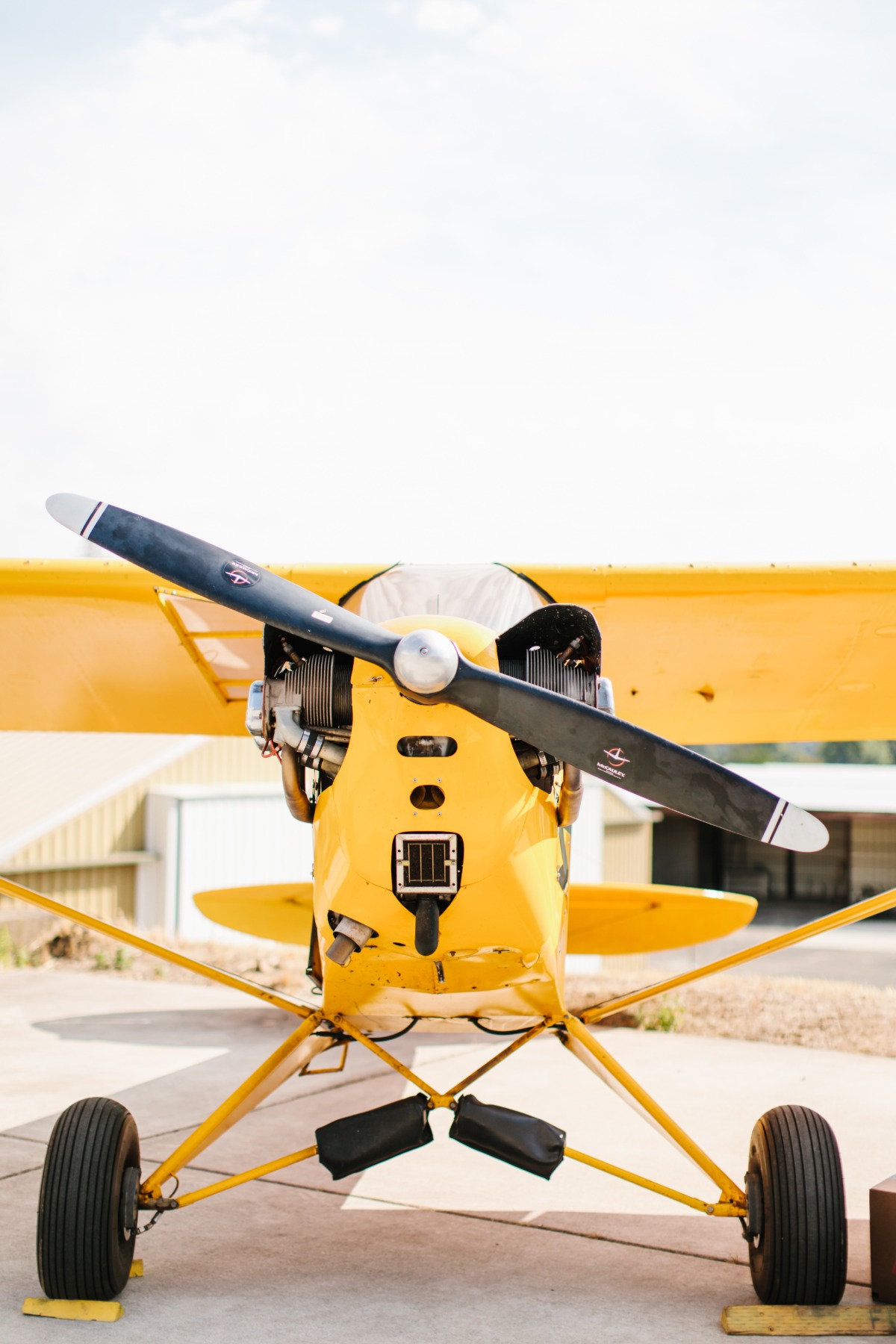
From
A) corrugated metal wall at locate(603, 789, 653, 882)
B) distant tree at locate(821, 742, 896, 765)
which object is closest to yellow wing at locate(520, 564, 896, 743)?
corrugated metal wall at locate(603, 789, 653, 882)

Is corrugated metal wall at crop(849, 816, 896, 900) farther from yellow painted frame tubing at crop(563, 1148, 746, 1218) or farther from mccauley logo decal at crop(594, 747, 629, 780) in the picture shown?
mccauley logo decal at crop(594, 747, 629, 780)

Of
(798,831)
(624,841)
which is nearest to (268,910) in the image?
(798,831)

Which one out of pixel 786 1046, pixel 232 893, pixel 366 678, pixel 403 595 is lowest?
pixel 786 1046

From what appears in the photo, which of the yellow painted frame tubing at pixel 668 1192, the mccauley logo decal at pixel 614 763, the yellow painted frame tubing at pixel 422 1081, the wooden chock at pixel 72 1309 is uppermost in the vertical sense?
the mccauley logo decal at pixel 614 763

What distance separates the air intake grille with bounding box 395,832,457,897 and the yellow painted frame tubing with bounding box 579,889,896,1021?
1.35 meters

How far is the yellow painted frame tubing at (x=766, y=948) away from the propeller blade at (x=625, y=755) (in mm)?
1438

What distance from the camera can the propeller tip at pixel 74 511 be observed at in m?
3.36

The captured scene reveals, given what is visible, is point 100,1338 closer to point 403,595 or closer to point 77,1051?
point 403,595

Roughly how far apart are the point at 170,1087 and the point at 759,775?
26897 millimetres

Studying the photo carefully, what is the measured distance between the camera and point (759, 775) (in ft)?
103

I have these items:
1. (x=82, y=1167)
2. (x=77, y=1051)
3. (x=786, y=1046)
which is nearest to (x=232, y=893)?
(x=77, y=1051)

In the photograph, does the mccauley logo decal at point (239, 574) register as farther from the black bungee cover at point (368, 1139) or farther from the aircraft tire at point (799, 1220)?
the aircraft tire at point (799, 1220)

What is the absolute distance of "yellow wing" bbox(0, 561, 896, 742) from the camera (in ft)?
14.8

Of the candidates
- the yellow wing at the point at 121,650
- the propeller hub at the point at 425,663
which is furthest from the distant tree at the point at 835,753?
the propeller hub at the point at 425,663
